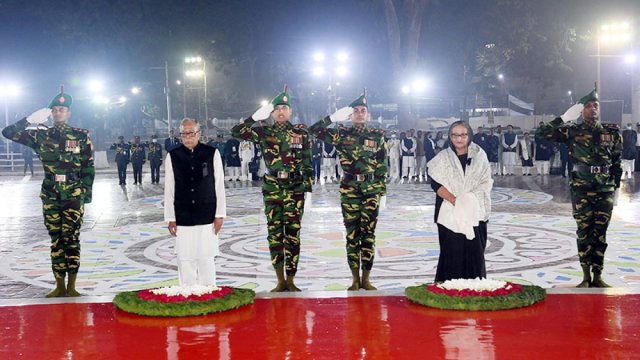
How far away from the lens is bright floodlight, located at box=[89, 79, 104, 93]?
40844 mm

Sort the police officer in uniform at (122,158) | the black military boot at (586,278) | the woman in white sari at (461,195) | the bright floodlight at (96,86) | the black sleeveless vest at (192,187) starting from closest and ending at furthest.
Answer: the woman in white sari at (461,195) → the black sleeveless vest at (192,187) → the black military boot at (586,278) → the police officer in uniform at (122,158) → the bright floodlight at (96,86)

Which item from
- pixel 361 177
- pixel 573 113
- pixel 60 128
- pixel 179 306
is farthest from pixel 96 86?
pixel 179 306

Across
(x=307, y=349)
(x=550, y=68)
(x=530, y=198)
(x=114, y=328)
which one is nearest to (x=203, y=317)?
(x=114, y=328)

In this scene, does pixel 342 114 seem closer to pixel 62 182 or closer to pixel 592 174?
pixel 592 174

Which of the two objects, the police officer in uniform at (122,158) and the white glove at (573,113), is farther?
the police officer in uniform at (122,158)

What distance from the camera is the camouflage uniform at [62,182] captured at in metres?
8.55

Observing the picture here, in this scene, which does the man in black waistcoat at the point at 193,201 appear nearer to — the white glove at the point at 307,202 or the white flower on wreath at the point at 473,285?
the white glove at the point at 307,202

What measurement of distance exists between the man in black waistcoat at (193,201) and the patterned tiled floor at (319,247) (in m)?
1.64

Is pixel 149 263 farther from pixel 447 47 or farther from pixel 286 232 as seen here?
pixel 447 47

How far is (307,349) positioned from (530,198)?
51.1 feet

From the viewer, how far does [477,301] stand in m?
7.11

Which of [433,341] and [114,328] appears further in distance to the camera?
[114,328]

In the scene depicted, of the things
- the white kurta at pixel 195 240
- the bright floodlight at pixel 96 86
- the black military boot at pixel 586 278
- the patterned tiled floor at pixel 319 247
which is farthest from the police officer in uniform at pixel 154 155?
the black military boot at pixel 586 278

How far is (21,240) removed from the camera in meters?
14.2
